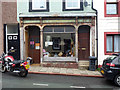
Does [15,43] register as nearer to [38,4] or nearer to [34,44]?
[34,44]

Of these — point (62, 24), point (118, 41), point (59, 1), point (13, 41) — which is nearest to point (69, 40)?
point (62, 24)

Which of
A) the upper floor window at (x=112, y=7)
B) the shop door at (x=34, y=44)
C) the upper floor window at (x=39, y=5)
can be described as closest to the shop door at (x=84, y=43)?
the upper floor window at (x=112, y=7)

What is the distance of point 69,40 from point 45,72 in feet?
12.0

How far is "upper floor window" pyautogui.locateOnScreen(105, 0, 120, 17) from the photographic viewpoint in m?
9.81

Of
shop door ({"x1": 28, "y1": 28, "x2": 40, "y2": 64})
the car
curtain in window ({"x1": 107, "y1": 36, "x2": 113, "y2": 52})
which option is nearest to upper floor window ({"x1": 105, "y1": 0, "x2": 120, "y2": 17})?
curtain in window ({"x1": 107, "y1": 36, "x2": 113, "y2": 52})

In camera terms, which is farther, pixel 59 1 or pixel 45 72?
pixel 59 1

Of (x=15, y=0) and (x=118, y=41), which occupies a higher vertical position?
(x=15, y=0)

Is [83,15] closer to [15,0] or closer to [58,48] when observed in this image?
[58,48]

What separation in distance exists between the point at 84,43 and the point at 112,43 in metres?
2.25

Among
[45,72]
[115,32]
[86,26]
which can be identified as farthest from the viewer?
[86,26]

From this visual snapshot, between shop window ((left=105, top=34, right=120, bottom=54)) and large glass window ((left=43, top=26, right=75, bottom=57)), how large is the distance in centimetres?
277

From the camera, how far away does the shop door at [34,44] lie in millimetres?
10900

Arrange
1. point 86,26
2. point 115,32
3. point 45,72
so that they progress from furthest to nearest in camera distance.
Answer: point 86,26 < point 115,32 < point 45,72

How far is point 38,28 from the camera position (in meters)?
10.8
